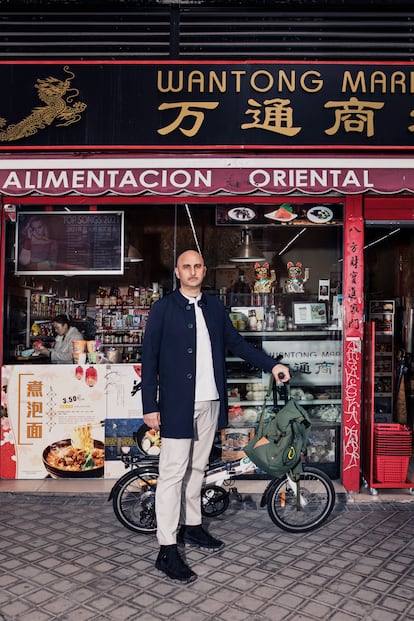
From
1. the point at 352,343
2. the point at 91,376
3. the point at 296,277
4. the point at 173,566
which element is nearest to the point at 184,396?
the point at 173,566

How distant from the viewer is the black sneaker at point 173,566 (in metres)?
3.51

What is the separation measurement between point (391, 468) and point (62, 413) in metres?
3.27

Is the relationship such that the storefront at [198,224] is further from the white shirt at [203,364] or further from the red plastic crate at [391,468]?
the white shirt at [203,364]

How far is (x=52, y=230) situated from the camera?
5.88 metres

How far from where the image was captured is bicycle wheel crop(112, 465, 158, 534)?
4.29 meters

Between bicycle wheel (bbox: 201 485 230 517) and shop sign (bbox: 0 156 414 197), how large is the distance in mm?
2580

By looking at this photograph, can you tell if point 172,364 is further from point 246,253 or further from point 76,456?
point 246,253

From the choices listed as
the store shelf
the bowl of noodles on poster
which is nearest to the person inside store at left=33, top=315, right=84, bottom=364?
the bowl of noodles on poster

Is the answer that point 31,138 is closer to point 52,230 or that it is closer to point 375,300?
point 52,230

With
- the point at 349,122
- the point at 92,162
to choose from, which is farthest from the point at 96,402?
the point at 349,122

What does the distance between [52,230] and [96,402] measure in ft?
6.17

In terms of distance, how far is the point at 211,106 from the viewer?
5.28m

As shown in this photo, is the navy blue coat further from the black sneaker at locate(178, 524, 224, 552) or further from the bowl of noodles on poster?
the bowl of noodles on poster

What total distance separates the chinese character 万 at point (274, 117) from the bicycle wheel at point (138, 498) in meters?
3.27
